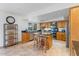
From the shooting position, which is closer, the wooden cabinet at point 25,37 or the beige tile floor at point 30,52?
the beige tile floor at point 30,52

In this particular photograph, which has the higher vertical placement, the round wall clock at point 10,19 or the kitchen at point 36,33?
the round wall clock at point 10,19

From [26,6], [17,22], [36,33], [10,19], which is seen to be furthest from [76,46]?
[17,22]

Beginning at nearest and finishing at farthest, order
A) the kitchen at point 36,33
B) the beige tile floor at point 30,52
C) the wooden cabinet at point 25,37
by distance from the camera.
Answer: the beige tile floor at point 30,52 → the kitchen at point 36,33 → the wooden cabinet at point 25,37

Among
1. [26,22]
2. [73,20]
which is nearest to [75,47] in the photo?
[73,20]

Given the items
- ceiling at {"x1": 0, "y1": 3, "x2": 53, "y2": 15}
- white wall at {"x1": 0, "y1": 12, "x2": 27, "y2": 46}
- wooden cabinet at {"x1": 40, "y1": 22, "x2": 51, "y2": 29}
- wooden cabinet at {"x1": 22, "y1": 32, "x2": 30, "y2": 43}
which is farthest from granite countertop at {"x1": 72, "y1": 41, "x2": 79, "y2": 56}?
wooden cabinet at {"x1": 22, "y1": 32, "x2": 30, "y2": 43}

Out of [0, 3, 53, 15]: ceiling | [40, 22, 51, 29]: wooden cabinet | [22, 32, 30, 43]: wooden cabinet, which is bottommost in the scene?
[22, 32, 30, 43]: wooden cabinet

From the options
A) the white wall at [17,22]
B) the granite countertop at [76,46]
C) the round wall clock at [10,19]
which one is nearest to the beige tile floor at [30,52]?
the granite countertop at [76,46]

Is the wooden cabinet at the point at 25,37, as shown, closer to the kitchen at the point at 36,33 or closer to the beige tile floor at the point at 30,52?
the kitchen at the point at 36,33

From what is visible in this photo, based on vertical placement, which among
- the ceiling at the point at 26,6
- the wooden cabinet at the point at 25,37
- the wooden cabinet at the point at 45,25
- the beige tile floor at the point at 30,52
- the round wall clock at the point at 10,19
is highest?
the ceiling at the point at 26,6

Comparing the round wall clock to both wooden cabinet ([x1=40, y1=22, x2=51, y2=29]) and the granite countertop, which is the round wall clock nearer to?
wooden cabinet ([x1=40, y1=22, x2=51, y2=29])

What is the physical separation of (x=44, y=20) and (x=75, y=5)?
222 centimetres

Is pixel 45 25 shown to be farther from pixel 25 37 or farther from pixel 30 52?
pixel 25 37

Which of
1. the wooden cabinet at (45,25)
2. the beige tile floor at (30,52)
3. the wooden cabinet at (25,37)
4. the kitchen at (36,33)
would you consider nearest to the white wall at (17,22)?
the kitchen at (36,33)

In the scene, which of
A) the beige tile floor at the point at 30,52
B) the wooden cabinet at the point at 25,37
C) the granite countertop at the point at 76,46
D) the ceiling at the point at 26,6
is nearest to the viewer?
the granite countertop at the point at 76,46
